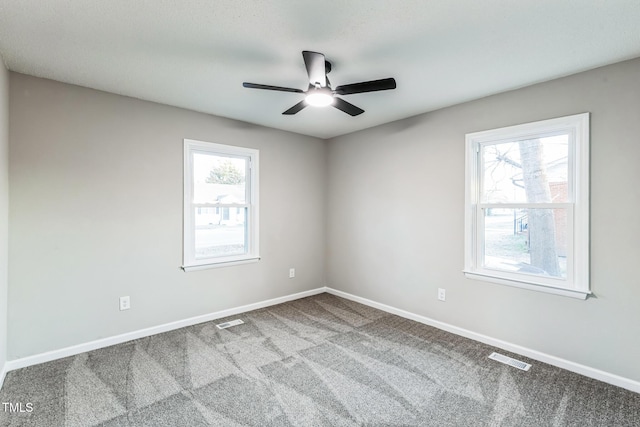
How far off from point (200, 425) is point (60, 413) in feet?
3.10

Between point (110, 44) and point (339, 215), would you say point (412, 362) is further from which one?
point (110, 44)

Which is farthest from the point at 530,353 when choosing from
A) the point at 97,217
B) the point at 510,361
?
the point at 97,217

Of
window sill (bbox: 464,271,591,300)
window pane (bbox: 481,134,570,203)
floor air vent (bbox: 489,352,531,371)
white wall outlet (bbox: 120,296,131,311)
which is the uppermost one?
window pane (bbox: 481,134,570,203)

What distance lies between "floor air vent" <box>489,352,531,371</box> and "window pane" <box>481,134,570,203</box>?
4.65 ft

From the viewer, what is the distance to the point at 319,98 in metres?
2.37

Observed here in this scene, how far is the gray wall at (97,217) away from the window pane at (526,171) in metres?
2.80

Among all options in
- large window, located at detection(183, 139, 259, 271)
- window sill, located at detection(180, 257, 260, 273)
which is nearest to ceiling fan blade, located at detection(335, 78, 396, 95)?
large window, located at detection(183, 139, 259, 271)

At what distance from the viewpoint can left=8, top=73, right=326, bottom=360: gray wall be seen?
2.61 m

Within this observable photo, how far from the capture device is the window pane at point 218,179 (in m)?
3.63

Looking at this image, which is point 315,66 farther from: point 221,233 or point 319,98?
point 221,233

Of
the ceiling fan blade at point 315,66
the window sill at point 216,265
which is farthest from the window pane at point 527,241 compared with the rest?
the window sill at point 216,265

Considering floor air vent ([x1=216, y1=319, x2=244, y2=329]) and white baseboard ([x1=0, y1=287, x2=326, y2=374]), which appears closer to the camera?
white baseboard ([x1=0, y1=287, x2=326, y2=374])

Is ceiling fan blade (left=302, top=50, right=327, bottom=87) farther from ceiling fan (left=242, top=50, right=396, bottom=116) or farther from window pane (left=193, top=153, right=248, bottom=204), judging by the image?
window pane (left=193, top=153, right=248, bottom=204)

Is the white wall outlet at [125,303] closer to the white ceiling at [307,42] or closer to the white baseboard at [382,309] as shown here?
the white baseboard at [382,309]
